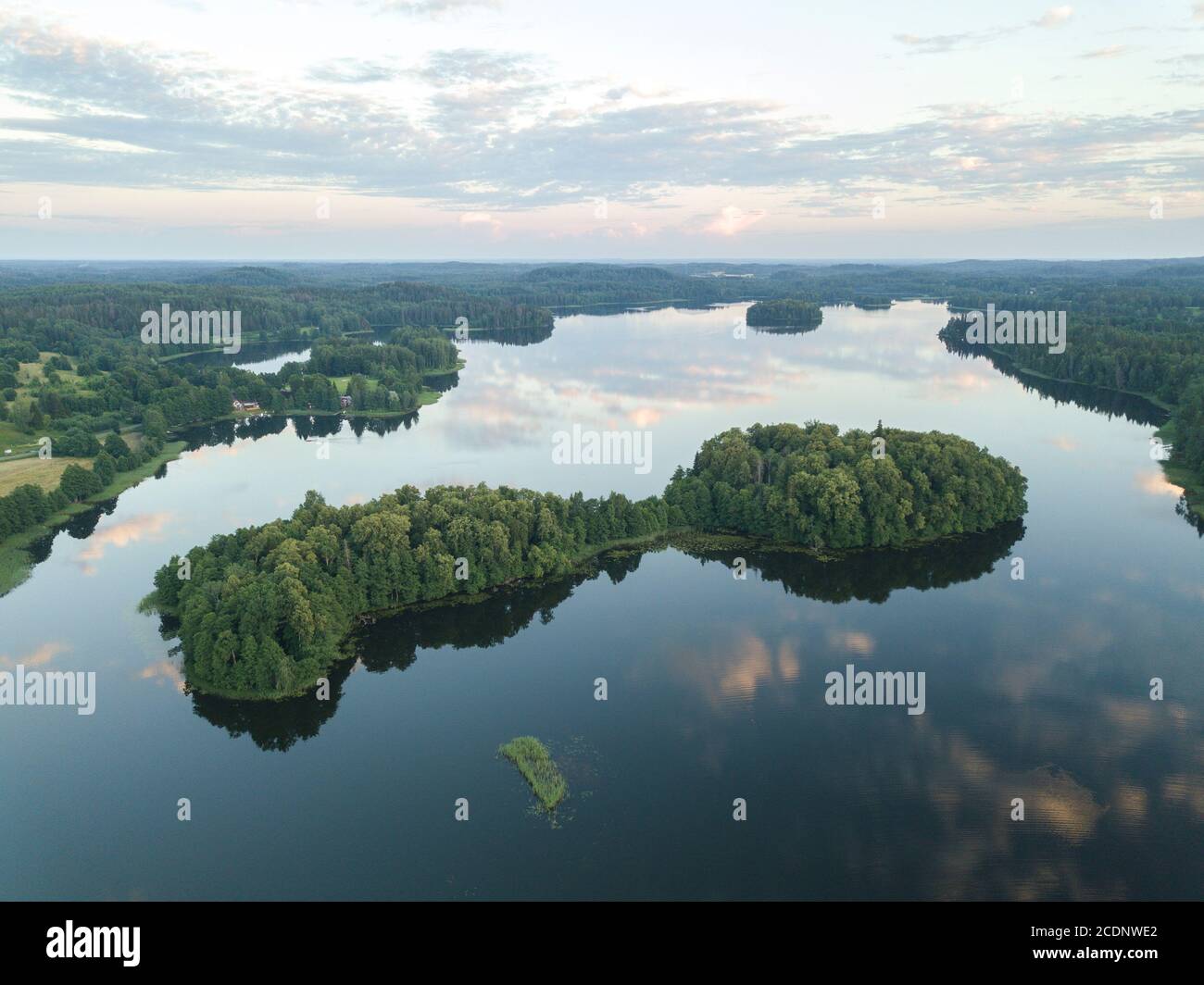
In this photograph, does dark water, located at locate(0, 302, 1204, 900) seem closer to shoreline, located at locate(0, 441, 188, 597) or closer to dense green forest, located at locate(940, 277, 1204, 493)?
shoreline, located at locate(0, 441, 188, 597)

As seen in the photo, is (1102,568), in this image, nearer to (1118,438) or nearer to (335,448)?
(1118,438)

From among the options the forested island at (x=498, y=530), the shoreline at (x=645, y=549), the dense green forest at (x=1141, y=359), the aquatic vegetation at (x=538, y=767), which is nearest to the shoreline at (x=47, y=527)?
the shoreline at (x=645, y=549)

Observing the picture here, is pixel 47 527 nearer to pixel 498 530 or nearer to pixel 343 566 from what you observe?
pixel 343 566

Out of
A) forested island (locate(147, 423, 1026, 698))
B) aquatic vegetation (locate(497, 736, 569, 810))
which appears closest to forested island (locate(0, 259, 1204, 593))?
forested island (locate(147, 423, 1026, 698))

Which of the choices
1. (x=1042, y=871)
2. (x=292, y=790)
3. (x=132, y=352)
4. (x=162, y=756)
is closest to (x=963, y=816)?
(x=1042, y=871)

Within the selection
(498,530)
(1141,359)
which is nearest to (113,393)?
(498,530)

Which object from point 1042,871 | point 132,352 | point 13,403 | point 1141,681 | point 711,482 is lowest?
point 1042,871
